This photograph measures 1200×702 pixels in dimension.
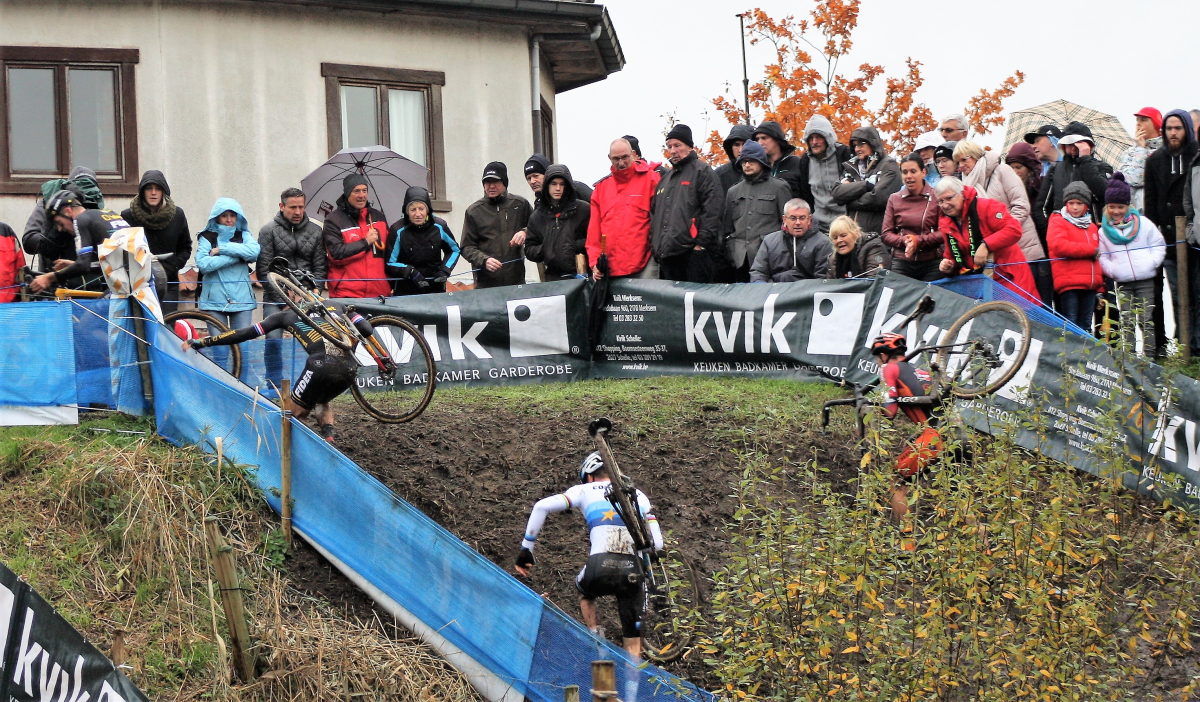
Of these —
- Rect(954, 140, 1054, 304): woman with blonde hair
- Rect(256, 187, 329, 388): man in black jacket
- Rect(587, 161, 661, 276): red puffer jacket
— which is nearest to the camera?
Rect(954, 140, 1054, 304): woman with blonde hair

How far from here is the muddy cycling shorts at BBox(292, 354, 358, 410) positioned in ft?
33.3

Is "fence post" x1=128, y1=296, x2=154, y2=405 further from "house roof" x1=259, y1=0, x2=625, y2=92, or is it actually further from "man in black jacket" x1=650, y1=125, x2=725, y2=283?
"house roof" x1=259, y1=0, x2=625, y2=92

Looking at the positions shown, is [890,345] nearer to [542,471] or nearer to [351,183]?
[542,471]

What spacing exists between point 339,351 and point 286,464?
1.24 m

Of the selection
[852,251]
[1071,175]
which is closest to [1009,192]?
[1071,175]

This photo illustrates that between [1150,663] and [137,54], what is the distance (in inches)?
560

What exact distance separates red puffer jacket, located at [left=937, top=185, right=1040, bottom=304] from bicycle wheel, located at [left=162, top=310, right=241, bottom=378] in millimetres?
6786

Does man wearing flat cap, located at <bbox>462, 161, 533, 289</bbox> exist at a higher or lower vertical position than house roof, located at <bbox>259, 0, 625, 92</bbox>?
lower

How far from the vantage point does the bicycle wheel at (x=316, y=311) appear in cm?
1041

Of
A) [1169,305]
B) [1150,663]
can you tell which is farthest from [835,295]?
[1150,663]

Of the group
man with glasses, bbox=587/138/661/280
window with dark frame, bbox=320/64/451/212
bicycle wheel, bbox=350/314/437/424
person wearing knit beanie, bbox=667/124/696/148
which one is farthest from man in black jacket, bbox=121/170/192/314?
person wearing knit beanie, bbox=667/124/696/148

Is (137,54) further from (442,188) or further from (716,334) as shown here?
(716,334)

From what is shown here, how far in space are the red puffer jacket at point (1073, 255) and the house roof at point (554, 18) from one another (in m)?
8.74

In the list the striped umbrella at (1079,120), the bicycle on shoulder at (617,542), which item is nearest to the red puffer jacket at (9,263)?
the bicycle on shoulder at (617,542)
